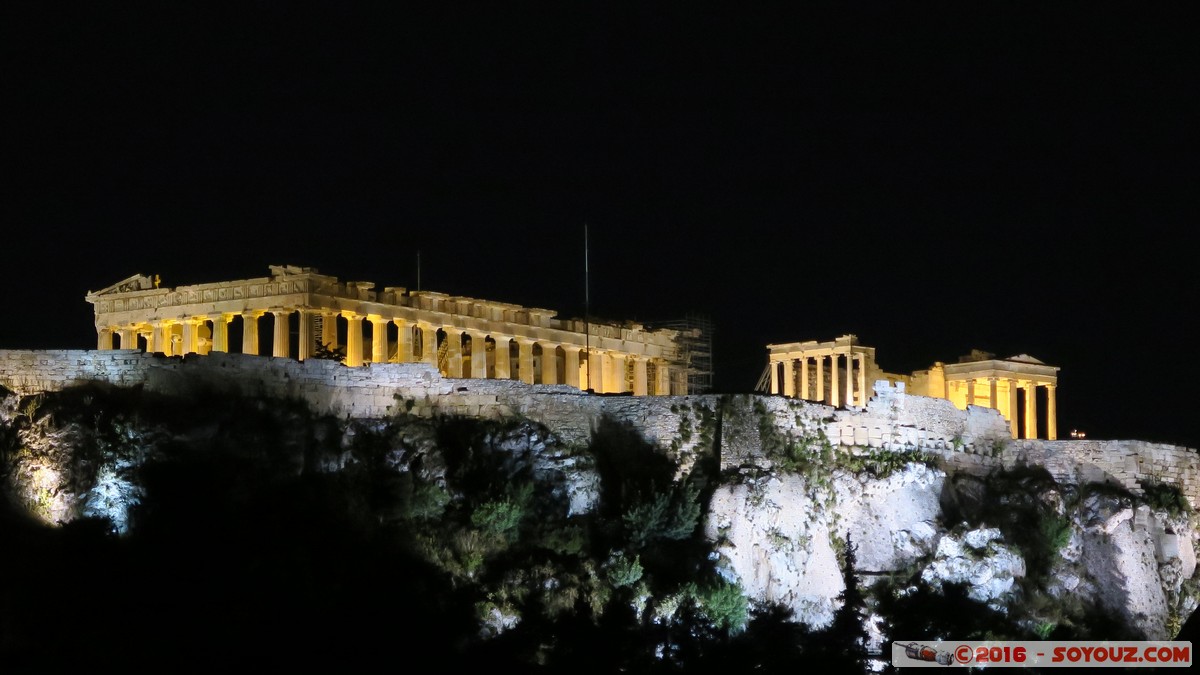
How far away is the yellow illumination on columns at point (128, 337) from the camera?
353 feet

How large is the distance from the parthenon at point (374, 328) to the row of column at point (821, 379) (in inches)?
227

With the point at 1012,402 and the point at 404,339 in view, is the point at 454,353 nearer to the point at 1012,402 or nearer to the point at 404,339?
the point at 404,339

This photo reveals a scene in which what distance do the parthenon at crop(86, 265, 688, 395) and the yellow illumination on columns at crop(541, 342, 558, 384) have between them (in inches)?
1.7

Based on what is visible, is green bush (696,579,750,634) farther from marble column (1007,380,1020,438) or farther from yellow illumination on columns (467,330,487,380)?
marble column (1007,380,1020,438)

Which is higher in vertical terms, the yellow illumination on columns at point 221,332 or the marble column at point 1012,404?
the yellow illumination on columns at point 221,332

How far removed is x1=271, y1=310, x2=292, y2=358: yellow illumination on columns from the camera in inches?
4104

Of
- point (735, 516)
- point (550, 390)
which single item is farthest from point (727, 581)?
point (550, 390)

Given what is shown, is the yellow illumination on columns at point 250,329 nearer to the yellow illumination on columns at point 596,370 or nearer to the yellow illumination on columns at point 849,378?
the yellow illumination on columns at point 596,370

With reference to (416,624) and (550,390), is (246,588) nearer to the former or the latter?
(416,624)

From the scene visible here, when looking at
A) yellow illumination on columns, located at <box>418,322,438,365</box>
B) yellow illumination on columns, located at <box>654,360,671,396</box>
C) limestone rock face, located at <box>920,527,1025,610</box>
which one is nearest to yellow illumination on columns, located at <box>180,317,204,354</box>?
yellow illumination on columns, located at <box>418,322,438,365</box>

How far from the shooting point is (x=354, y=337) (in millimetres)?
108188

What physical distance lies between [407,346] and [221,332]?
781cm

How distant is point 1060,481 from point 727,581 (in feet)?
58.9

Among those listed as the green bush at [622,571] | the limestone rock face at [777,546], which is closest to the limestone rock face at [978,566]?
the limestone rock face at [777,546]
